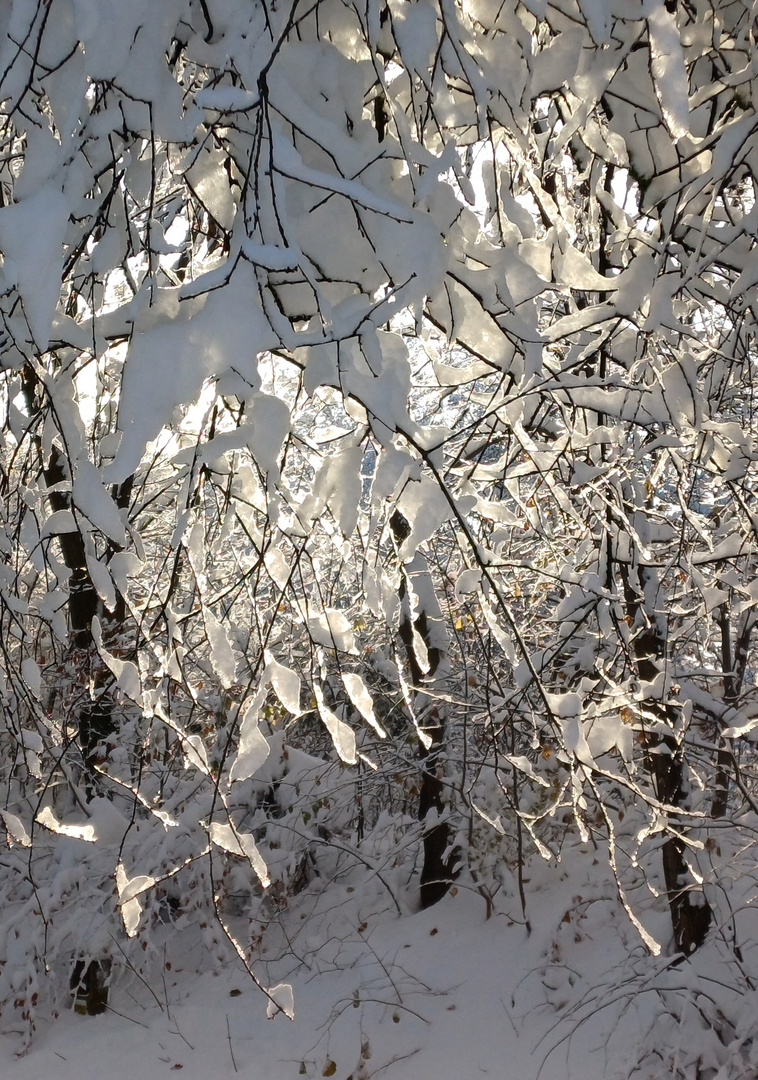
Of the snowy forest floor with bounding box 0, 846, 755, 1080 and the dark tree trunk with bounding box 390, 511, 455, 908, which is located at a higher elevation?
the dark tree trunk with bounding box 390, 511, 455, 908

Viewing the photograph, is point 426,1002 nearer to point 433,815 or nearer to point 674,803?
point 433,815

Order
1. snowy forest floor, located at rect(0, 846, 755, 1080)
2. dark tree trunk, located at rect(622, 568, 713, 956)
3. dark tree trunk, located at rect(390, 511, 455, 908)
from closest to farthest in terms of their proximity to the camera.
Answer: snowy forest floor, located at rect(0, 846, 755, 1080) → dark tree trunk, located at rect(622, 568, 713, 956) → dark tree trunk, located at rect(390, 511, 455, 908)

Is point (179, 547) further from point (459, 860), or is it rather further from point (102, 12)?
point (459, 860)

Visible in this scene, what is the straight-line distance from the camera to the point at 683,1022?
141 inches

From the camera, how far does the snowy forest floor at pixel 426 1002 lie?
3.76 meters

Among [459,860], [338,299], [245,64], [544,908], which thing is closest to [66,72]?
[245,64]

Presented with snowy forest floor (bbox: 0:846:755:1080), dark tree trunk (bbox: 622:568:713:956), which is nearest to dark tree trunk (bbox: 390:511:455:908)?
snowy forest floor (bbox: 0:846:755:1080)

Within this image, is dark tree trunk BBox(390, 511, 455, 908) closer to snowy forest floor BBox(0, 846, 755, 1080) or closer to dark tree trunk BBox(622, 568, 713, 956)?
snowy forest floor BBox(0, 846, 755, 1080)

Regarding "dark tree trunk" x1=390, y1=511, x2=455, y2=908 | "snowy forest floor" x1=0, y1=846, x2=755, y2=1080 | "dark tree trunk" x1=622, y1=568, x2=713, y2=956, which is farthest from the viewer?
"dark tree trunk" x1=390, y1=511, x2=455, y2=908

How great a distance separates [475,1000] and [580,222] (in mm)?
3953

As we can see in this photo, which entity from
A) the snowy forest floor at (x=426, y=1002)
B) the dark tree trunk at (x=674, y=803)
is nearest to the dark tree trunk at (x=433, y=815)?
the snowy forest floor at (x=426, y=1002)

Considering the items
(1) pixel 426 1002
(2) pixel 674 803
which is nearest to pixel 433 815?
(1) pixel 426 1002

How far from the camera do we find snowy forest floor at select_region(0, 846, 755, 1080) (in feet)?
12.3

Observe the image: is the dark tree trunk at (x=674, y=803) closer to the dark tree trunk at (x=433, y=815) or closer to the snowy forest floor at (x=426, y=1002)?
the snowy forest floor at (x=426, y=1002)
